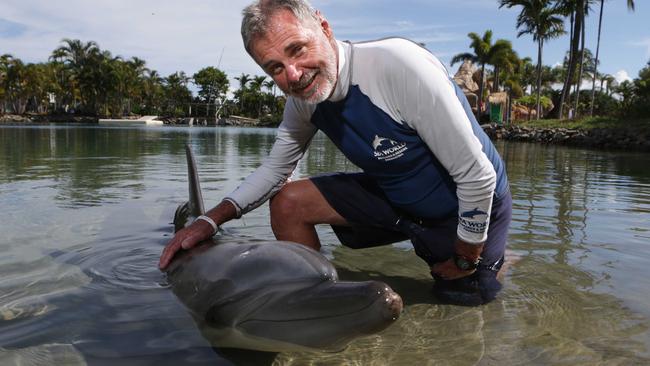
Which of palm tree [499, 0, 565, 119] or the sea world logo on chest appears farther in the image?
palm tree [499, 0, 565, 119]

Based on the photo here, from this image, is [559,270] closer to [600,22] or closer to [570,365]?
[570,365]

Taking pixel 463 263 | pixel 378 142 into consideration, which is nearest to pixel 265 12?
pixel 378 142

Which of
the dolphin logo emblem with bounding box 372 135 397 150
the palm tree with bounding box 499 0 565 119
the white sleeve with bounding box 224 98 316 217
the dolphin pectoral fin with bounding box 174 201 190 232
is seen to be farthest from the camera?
the palm tree with bounding box 499 0 565 119

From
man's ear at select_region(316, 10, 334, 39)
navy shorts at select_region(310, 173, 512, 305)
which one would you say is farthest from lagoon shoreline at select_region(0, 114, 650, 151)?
man's ear at select_region(316, 10, 334, 39)

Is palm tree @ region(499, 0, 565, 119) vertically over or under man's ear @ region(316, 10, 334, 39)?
over

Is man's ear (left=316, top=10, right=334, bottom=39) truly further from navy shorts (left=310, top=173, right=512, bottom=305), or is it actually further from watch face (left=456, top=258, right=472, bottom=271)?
watch face (left=456, top=258, right=472, bottom=271)

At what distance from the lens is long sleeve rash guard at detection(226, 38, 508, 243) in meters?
2.52

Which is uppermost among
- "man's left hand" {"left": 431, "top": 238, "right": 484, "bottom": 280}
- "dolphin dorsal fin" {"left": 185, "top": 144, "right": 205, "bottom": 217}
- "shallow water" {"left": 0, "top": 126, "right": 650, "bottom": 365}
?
"dolphin dorsal fin" {"left": 185, "top": 144, "right": 205, "bottom": 217}

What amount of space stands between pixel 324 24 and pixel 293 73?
29 cm

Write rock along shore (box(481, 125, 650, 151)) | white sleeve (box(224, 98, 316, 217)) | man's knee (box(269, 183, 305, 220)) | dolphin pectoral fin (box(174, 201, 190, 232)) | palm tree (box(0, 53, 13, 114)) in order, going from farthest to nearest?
palm tree (box(0, 53, 13, 114)), rock along shore (box(481, 125, 650, 151)), dolphin pectoral fin (box(174, 201, 190, 232)), man's knee (box(269, 183, 305, 220)), white sleeve (box(224, 98, 316, 217))

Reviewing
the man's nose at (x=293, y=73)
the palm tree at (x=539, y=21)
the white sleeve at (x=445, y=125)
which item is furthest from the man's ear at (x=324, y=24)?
the palm tree at (x=539, y=21)

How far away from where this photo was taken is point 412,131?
2729 mm

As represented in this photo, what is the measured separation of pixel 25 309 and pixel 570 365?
268 centimetres

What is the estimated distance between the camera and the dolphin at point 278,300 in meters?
1.99
